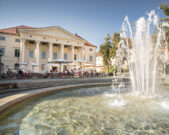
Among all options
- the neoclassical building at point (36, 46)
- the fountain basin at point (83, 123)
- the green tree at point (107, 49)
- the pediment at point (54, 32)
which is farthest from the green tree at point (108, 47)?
the fountain basin at point (83, 123)

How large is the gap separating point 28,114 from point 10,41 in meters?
27.8

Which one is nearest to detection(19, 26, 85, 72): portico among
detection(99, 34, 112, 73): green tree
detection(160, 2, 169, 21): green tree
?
detection(99, 34, 112, 73): green tree

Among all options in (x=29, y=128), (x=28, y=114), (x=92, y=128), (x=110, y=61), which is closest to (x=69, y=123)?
(x=92, y=128)

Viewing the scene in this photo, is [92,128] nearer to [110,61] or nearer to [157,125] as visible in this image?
[157,125]

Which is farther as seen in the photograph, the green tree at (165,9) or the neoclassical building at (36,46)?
the neoclassical building at (36,46)

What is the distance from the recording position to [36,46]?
25.5m

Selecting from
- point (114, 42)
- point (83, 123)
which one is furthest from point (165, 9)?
point (83, 123)

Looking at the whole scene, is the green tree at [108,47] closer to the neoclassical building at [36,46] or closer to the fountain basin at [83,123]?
the neoclassical building at [36,46]

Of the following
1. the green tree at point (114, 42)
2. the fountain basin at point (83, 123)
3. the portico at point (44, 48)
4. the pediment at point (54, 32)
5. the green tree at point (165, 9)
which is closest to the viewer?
the fountain basin at point (83, 123)

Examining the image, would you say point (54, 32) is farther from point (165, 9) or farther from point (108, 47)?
point (165, 9)

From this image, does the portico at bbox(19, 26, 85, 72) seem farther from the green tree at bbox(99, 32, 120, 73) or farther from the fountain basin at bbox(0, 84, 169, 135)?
the fountain basin at bbox(0, 84, 169, 135)

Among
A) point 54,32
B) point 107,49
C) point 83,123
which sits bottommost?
point 83,123

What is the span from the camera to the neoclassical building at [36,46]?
2395cm

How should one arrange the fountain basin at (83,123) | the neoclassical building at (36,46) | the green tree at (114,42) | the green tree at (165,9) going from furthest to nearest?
the neoclassical building at (36,46), the green tree at (114,42), the green tree at (165,9), the fountain basin at (83,123)
